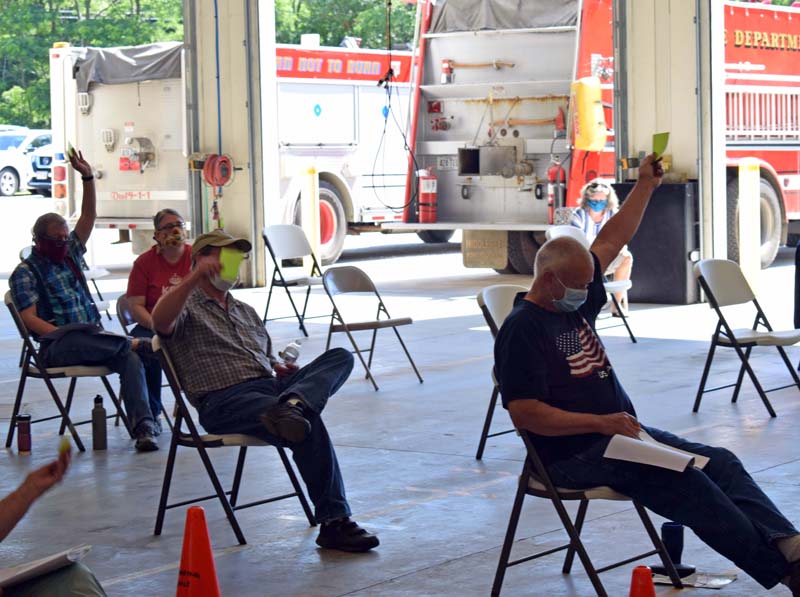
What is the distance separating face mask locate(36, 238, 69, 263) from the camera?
8266mm

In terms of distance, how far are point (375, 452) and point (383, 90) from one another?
12.1 m

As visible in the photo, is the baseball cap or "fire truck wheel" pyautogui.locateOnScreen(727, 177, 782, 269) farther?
"fire truck wheel" pyautogui.locateOnScreen(727, 177, 782, 269)

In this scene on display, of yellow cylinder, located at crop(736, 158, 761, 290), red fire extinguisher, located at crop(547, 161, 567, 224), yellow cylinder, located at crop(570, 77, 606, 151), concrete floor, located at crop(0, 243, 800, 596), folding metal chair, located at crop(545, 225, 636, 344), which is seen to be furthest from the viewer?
red fire extinguisher, located at crop(547, 161, 567, 224)

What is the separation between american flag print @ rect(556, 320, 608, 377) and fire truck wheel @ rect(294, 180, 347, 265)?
13.3 m

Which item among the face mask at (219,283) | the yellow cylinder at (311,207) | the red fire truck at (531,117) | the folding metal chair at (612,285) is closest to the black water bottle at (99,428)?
the face mask at (219,283)

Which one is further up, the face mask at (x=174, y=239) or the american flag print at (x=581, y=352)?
the face mask at (x=174, y=239)

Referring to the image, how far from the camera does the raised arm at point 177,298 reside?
19.5 ft

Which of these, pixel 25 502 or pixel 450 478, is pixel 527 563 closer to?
pixel 450 478

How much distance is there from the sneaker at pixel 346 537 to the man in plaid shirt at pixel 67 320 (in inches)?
90.5

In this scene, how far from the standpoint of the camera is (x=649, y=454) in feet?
15.9

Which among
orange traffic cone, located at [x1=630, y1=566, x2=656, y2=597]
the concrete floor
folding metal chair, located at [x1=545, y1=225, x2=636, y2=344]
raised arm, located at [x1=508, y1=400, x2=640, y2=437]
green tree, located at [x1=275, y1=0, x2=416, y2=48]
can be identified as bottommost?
the concrete floor

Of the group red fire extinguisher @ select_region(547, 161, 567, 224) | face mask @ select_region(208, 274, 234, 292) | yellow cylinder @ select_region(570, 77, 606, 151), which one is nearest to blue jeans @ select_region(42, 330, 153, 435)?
face mask @ select_region(208, 274, 234, 292)

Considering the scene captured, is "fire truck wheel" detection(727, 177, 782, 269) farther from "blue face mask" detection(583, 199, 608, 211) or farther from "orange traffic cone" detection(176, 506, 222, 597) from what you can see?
"orange traffic cone" detection(176, 506, 222, 597)

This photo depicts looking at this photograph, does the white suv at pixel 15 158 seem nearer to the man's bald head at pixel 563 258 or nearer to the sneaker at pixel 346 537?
the sneaker at pixel 346 537
